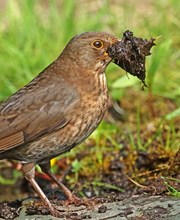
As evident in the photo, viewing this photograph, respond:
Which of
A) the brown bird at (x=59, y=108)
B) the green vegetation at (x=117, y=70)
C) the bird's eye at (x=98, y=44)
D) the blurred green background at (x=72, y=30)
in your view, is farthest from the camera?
the blurred green background at (x=72, y=30)

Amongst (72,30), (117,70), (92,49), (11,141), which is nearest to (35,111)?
(11,141)

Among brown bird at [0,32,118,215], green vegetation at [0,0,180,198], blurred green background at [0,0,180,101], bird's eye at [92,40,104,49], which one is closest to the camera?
brown bird at [0,32,118,215]

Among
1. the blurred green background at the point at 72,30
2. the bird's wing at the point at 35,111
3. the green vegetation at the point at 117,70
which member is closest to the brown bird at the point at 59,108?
the bird's wing at the point at 35,111

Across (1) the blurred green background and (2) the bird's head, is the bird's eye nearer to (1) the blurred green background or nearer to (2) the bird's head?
(2) the bird's head

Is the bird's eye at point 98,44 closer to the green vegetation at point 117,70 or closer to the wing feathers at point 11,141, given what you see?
the green vegetation at point 117,70

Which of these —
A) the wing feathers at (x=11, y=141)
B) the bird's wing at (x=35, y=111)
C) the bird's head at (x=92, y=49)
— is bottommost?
the wing feathers at (x=11, y=141)

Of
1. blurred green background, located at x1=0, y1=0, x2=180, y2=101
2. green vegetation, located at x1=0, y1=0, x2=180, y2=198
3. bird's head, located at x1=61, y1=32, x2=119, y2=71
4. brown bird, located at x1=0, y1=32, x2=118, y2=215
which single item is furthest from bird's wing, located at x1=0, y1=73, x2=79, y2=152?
blurred green background, located at x1=0, y1=0, x2=180, y2=101
